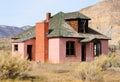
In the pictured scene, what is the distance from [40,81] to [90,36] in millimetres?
22450

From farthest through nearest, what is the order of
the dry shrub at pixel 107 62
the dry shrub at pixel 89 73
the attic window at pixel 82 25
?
the attic window at pixel 82 25 < the dry shrub at pixel 107 62 < the dry shrub at pixel 89 73

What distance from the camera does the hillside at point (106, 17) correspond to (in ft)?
378

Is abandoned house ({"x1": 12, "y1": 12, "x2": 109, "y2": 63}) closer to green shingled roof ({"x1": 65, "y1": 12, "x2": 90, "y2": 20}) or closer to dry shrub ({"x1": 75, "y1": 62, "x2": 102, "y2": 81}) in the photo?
green shingled roof ({"x1": 65, "y1": 12, "x2": 90, "y2": 20})

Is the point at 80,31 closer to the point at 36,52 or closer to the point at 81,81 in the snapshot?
the point at 36,52

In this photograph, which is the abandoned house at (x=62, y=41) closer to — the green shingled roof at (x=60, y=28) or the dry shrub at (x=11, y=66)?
the green shingled roof at (x=60, y=28)

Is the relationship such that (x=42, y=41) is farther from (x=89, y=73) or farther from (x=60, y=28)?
(x=89, y=73)

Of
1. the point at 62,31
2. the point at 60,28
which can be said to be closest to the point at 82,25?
the point at 60,28

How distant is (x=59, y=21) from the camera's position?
42344mm

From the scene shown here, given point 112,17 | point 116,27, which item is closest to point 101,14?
point 112,17

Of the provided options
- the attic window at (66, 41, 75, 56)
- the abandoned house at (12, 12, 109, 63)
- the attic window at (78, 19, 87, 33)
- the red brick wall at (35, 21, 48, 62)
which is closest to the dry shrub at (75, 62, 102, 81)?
the abandoned house at (12, 12, 109, 63)

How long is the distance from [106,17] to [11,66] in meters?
110

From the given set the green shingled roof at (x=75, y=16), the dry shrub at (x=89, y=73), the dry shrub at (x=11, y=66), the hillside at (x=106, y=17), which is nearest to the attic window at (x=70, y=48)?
the green shingled roof at (x=75, y=16)

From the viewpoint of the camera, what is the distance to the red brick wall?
4075 cm

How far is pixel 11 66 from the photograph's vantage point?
2077 centimetres
